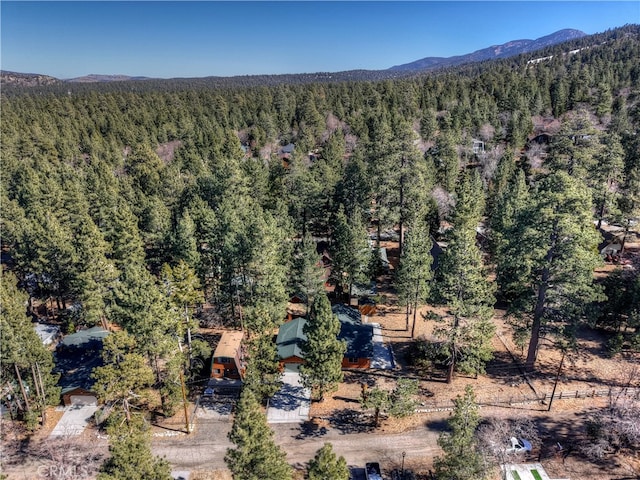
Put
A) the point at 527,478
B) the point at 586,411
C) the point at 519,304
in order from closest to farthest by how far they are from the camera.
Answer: the point at 527,478 → the point at 586,411 → the point at 519,304

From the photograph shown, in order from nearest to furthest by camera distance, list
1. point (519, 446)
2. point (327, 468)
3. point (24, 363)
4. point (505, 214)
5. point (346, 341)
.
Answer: point (327, 468), point (519, 446), point (24, 363), point (346, 341), point (505, 214)

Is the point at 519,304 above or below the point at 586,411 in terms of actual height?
above

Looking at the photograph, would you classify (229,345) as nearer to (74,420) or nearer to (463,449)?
(74,420)

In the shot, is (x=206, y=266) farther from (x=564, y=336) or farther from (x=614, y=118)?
(x=614, y=118)

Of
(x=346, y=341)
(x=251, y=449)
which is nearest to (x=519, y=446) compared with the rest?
(x=346, y=341)

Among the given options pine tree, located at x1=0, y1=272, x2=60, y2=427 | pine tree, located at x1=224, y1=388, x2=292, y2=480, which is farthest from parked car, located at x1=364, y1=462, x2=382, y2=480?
pine tree, located at x1=0, y1=272, x2=60, y2=427

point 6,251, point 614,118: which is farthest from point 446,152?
point 6,251

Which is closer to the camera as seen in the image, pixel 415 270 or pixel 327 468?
pixel 327 468
